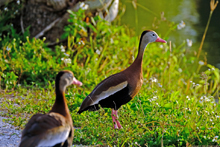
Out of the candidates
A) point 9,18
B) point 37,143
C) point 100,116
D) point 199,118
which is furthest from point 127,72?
point 9,18

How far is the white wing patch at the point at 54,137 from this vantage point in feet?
9.87

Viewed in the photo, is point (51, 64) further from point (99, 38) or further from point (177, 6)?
point (177, 6)

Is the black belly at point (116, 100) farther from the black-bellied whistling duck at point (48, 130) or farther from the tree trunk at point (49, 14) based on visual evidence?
the tree trunk at point (49, 14)

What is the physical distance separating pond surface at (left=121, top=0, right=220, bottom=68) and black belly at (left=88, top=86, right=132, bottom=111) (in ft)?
17.0

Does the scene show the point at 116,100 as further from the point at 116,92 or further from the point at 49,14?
the point at 49,14

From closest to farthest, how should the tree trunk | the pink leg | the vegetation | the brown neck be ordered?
the brown neck < the vegetation < the pink leg < the tree trunk

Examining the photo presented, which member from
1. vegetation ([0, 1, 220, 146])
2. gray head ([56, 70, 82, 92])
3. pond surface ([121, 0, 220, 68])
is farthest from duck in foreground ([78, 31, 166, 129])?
pond surface ([121, 0, 220, 68])

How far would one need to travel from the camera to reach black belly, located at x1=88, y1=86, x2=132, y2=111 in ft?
14.0

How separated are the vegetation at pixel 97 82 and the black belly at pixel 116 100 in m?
0.17

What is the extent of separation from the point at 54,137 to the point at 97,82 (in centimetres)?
293

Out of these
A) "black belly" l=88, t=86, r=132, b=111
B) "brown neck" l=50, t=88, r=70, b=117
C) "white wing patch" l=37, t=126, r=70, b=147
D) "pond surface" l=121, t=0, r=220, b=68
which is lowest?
"pond surface" l=121, t=0, r=220, b=68

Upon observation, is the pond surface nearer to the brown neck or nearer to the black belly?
the black belly

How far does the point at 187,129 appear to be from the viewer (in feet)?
12.4

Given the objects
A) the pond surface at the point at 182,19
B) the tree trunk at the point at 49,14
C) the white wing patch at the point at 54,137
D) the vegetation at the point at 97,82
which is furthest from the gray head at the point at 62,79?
the pond surface at the point at 182,19
